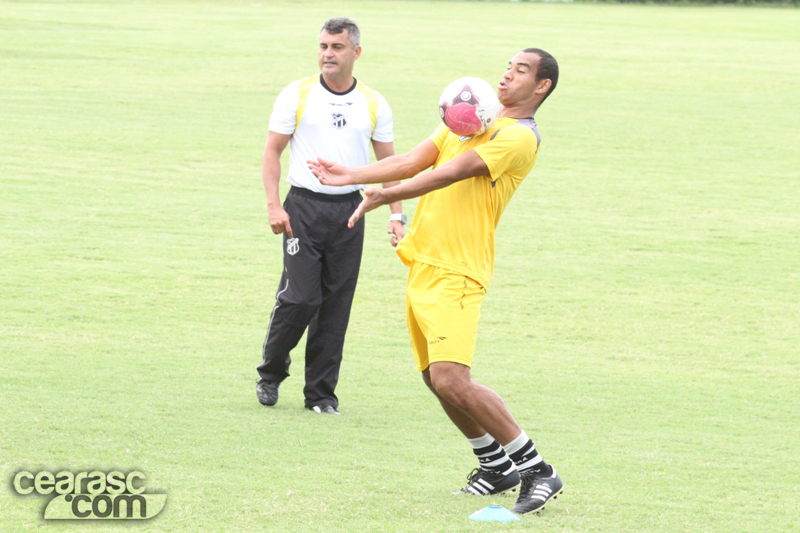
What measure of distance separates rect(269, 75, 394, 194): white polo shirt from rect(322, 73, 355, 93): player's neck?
28 millimetres

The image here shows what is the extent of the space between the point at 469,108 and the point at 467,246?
0.69 metres

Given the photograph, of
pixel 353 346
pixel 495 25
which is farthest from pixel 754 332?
pixel 495 25

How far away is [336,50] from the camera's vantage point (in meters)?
7.29

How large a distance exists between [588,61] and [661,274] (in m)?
20.6

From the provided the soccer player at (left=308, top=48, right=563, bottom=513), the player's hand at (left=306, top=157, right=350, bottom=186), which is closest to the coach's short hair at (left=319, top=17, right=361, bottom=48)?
the soccer player at (left=308, top=48, right=563, bottom=513)

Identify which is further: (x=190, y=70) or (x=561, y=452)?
(x=190, y=70)

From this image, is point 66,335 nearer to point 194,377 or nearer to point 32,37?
point 194,377

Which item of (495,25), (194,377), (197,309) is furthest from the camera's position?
(495,25)

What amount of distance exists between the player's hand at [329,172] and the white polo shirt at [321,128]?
1.80m

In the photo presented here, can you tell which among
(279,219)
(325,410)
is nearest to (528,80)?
(279,219)

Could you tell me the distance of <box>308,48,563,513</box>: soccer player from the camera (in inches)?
215

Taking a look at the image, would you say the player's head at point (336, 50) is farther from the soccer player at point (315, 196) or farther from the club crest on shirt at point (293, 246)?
the club crest on shirt at point (293, 246)

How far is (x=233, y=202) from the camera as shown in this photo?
15.1 metres

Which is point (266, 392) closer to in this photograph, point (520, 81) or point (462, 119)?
point (462, 119)
